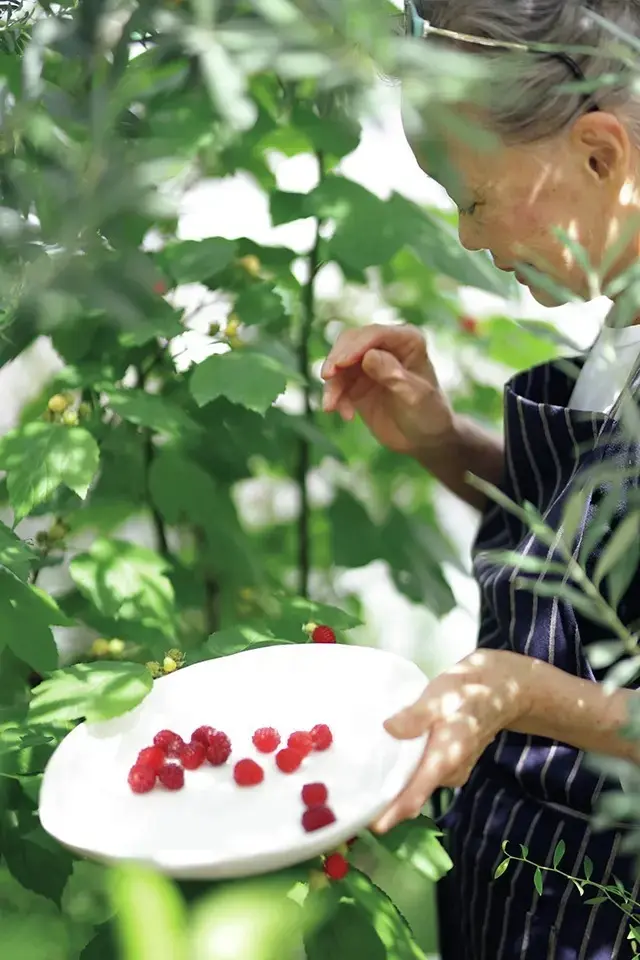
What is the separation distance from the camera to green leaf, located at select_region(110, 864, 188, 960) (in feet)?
1.54

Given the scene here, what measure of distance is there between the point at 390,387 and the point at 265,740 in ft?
1.84

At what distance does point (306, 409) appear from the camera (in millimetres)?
1695

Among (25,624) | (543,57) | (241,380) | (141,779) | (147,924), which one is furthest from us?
(241,380)

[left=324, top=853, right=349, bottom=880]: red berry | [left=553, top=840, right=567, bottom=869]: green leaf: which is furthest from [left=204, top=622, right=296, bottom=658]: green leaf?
[left=553, top=840, right=567, bottom=869]: green leaf

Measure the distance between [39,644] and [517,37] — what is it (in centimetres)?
77

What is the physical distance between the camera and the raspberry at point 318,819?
2.80ft

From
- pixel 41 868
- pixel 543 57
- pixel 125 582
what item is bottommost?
pixel 41 868

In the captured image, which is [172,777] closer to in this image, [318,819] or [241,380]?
[318,819]

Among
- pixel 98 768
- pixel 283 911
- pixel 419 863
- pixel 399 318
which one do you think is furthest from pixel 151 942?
pixel 399 318

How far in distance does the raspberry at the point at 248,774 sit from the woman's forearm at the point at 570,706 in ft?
0.76

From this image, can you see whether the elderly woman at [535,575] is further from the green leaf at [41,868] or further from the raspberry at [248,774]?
the green leaf at [41,868]

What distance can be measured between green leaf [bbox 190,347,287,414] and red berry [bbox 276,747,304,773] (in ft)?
1.36

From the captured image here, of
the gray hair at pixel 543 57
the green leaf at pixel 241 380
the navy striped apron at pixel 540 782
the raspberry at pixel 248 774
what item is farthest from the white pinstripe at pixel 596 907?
the gray hair at pixel 543 57

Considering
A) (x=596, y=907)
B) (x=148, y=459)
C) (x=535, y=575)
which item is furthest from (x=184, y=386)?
(x=596, y=907)
